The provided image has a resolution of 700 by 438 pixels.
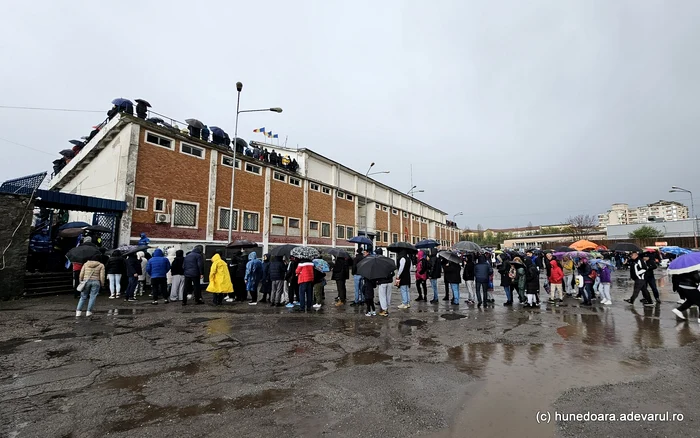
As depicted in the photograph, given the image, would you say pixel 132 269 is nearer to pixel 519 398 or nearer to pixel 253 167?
pixel 519 398

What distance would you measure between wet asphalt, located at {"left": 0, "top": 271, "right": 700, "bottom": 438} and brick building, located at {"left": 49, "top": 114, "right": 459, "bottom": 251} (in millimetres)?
10584

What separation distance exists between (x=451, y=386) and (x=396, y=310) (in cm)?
582

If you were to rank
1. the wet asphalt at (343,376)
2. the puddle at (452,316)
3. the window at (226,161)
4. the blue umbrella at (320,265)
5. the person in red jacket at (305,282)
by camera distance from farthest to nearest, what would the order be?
the window at (226,161)
the blue umbrella at (320,265)
the person in red jacket at (305,282)
the puddle at (452,316)
the wet asphalt at (343,376)

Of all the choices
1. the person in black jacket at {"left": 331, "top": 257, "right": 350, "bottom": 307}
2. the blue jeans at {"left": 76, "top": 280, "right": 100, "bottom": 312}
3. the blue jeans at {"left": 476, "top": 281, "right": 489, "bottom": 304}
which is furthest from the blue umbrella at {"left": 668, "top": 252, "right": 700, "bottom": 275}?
the blue jeans at {"left": 76, "top": 280, "right": 100, "bottom": 312}

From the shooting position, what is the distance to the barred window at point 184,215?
1943cm

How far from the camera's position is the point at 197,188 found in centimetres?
2078

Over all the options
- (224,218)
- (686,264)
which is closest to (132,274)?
(224,218)

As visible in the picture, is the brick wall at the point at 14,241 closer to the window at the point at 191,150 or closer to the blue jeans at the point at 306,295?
the window at the point at 191,150

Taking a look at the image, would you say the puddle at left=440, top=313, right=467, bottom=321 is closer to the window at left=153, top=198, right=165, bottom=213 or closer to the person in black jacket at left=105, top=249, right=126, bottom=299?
the person in black jacket at left=105, top=249, right=126, bottom=299

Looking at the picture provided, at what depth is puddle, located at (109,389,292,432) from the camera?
343 cm

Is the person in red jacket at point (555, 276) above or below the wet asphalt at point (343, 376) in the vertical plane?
above

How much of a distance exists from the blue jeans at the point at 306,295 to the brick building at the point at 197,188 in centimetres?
1107

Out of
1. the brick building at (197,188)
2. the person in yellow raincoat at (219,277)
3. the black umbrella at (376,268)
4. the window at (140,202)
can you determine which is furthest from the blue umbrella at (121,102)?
the black umbrella at (376,268)

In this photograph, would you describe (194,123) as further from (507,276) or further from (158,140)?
(507,276)
